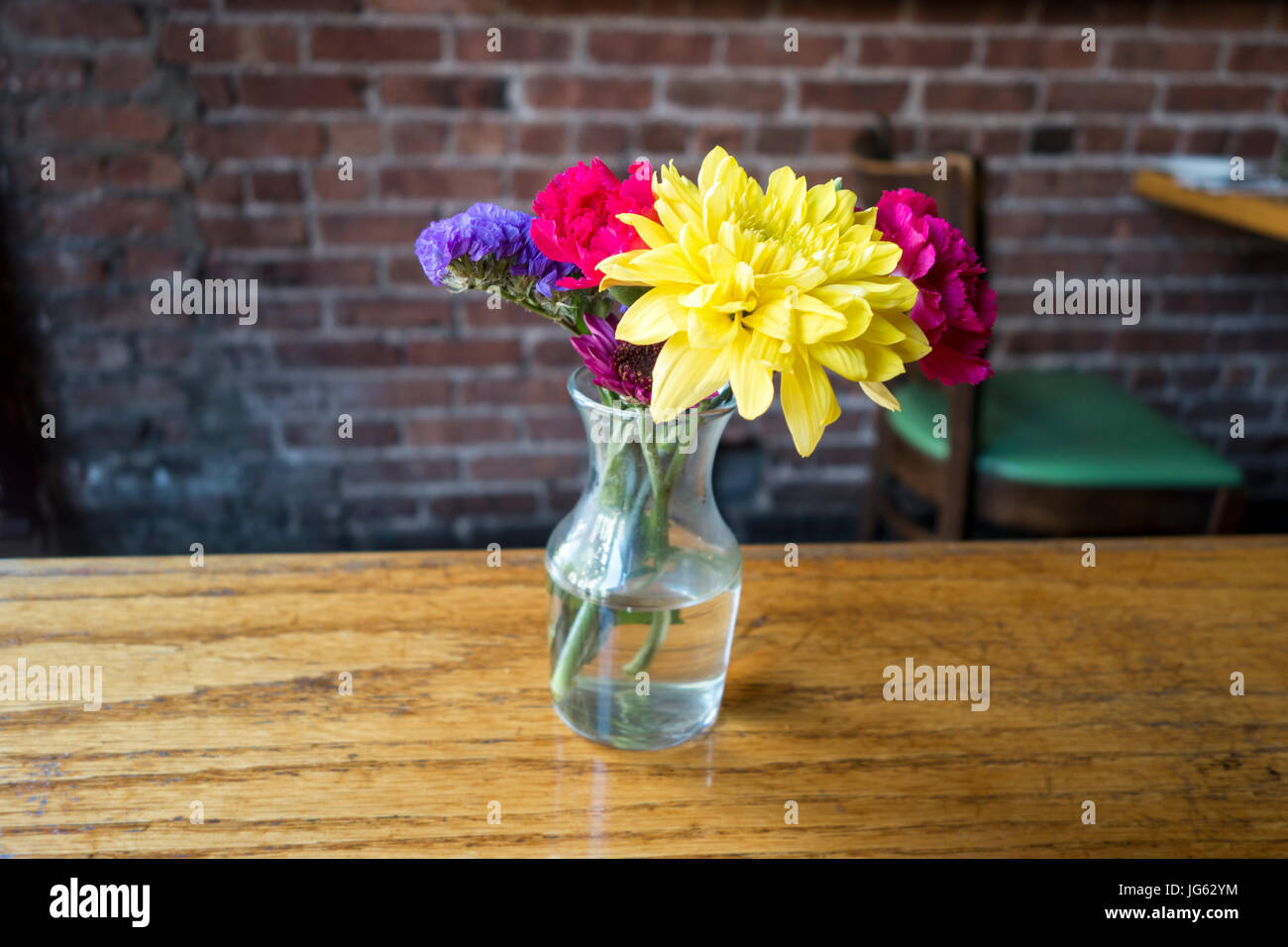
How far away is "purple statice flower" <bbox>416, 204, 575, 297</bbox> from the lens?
498 mm

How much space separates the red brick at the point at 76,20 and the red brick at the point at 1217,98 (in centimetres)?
173

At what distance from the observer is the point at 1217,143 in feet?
6.24

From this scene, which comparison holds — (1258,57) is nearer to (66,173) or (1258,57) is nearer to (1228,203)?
(1228,203)

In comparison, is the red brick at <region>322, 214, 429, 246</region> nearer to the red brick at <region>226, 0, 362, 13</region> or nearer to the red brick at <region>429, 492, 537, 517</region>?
the red brick at <region>226, 0, 362, 13</region>

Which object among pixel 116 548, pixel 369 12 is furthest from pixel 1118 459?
pixel 116 548

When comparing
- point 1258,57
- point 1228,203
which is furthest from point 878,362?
point 1258,57

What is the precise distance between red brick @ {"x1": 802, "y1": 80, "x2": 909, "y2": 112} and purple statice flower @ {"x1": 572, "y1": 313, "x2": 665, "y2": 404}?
140cm

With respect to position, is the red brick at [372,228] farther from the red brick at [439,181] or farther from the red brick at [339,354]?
the red brick at [339,354]

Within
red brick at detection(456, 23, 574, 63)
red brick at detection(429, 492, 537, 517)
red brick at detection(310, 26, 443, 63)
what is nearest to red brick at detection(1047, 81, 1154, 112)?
red brick at detection(456, 23, 574, 63)

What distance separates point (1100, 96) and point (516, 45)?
40.0 inches

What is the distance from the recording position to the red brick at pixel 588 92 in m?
1.73

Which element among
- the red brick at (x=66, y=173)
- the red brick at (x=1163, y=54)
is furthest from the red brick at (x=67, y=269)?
the red brick at (x=1163, y=54)

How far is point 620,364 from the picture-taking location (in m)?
0.53

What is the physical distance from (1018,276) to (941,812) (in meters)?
1.52
